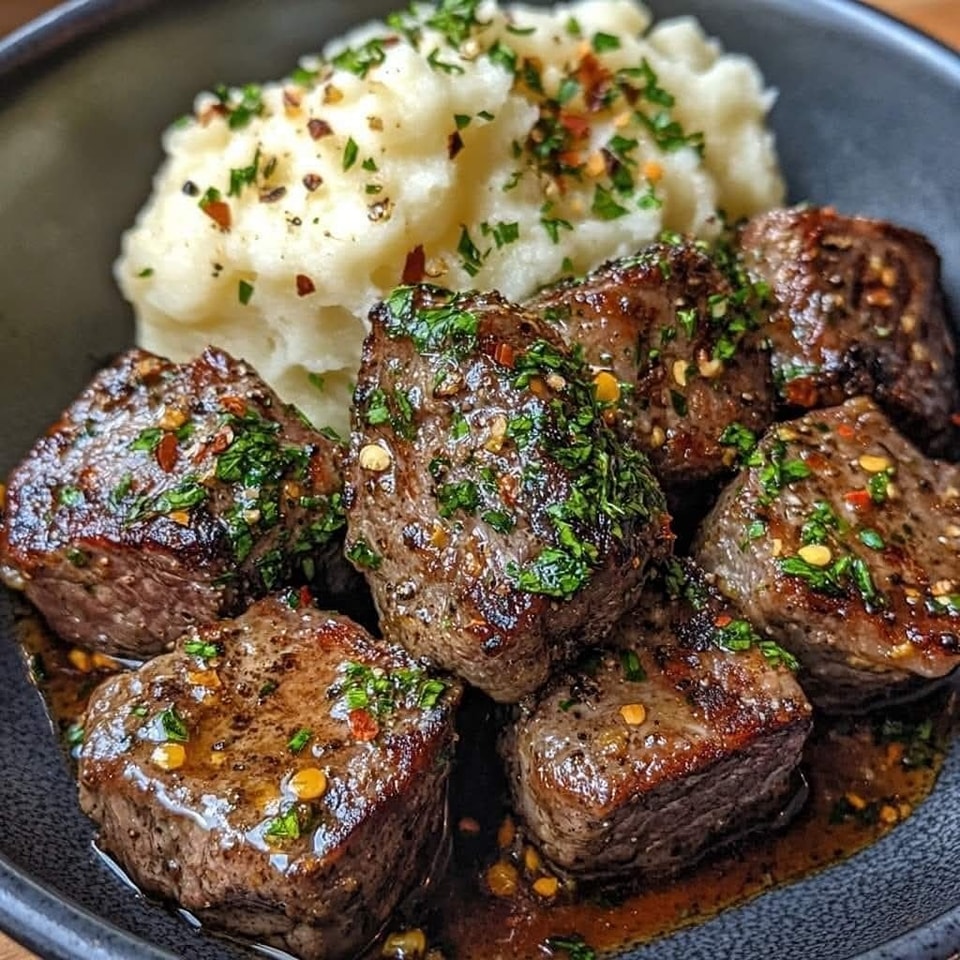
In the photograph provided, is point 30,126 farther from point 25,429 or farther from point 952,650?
point 952,650

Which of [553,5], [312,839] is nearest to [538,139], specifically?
[553,5]

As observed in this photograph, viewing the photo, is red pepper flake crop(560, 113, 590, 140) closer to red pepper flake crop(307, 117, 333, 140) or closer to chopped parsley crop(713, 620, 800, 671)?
red pepper flake crop(307, 117, 333, 140)

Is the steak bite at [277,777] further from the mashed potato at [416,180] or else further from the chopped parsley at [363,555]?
the mashed potato at [416,180]

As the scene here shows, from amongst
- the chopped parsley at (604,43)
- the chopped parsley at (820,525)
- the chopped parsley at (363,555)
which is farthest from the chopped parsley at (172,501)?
the chopped parsley at (604,43)

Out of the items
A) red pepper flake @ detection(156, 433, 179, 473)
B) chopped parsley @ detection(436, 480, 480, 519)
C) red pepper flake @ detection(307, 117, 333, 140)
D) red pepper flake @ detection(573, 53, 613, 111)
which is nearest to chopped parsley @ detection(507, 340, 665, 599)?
chopped parsley @ detection(436, 480, 480, 519)

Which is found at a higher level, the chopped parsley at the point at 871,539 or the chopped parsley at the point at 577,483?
the chopped parsley at the point at 577,483

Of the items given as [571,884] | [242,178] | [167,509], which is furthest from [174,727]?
[242,178]

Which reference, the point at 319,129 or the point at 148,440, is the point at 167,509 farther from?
the point at 319,129
